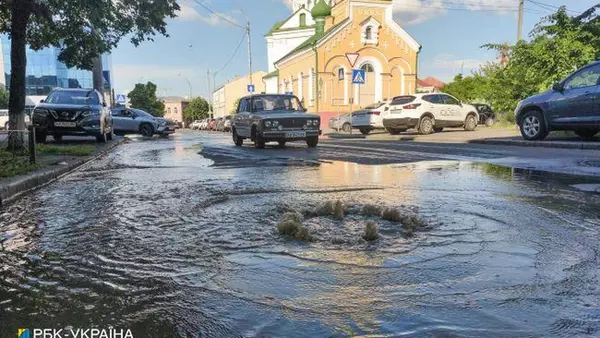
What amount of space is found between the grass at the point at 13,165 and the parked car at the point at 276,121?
701 centimetres

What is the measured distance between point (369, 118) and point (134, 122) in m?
12.9

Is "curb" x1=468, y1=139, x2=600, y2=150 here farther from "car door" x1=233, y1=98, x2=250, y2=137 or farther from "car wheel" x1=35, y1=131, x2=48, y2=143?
"car wheel" x1=35, y1=131, x2=48, y2=143

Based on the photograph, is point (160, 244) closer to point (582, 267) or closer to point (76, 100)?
point (582, 267)

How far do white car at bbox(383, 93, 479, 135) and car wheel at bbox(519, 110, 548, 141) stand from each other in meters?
8.37

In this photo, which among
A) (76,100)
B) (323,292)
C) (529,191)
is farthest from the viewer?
(76,100)

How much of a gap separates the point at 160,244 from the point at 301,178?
3.97 m

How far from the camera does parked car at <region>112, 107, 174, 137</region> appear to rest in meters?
27.5

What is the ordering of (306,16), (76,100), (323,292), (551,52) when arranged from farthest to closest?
(306,16) → (551,52) → (76,100) → (323,292)

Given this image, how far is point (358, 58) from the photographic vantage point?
42094 mm

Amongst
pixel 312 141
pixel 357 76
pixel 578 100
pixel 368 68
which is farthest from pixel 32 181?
pixel 368 68

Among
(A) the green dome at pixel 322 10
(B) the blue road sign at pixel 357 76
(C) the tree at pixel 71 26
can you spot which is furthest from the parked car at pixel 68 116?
(A) the green dome at pixel 322 10

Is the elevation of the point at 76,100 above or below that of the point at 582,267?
above

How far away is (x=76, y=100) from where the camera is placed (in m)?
16.4

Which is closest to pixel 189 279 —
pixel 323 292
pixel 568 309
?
pixel 323 292
